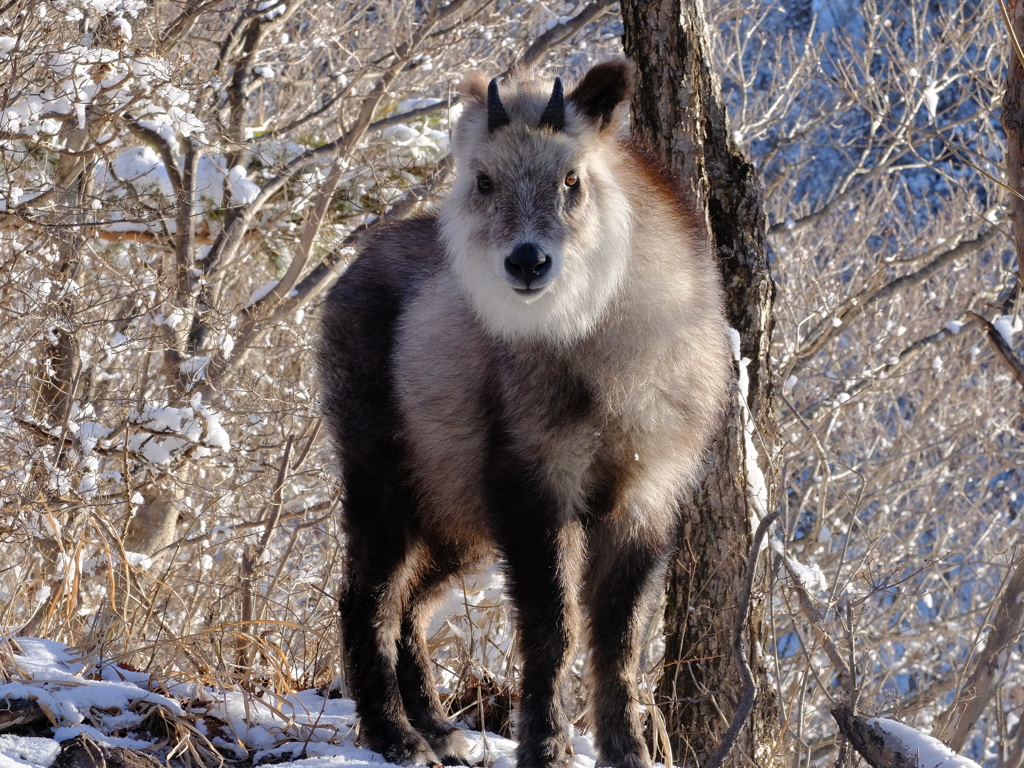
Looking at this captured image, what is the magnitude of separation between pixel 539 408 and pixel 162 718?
5.14 ft

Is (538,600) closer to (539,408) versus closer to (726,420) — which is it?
(539,408)

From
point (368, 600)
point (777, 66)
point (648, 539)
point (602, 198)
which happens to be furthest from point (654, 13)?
point (777, 66)

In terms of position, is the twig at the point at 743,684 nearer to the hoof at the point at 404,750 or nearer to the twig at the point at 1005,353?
the hoof at the point at 404,750

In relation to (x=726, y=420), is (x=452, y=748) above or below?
below

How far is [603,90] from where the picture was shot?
3.28 m

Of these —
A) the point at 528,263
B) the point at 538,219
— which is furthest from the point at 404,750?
the point at 538,219

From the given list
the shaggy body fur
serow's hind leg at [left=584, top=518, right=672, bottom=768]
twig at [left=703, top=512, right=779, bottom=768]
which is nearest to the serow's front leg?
the shaggy body fur

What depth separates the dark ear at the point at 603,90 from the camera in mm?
3266

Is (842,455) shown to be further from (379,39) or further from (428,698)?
(428,698)

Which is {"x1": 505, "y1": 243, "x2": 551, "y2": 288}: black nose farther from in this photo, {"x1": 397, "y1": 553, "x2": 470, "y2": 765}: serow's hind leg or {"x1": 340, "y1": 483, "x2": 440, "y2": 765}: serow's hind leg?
{"x1": 397, "y1": 553, "x2": 470, "y2": 765}: serow's hind leg

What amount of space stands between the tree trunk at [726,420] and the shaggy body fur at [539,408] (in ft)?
1.73

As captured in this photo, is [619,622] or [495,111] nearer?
[495,111]

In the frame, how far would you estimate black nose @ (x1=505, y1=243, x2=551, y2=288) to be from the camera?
298 centimetres

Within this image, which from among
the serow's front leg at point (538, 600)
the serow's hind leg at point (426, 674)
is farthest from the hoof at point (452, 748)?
the serow's front leg at point (538, 600)
